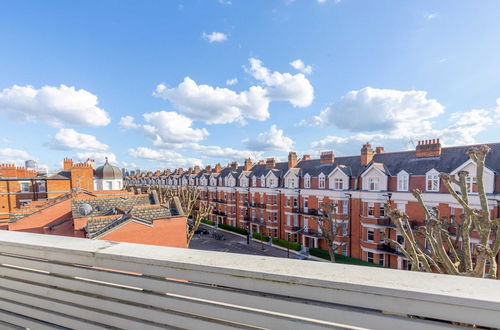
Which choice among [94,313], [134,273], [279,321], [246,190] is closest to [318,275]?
[279,321]

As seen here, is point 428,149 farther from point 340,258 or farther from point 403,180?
point 340,258

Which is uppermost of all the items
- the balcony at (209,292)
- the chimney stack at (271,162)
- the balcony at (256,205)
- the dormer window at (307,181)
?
the chimney stack at (271,162)

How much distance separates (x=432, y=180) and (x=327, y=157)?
994 cm

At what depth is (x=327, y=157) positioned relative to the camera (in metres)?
25.8

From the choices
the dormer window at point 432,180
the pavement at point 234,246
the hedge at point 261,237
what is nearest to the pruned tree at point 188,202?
the pavement at point 234,246

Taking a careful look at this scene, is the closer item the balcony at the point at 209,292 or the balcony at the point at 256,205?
the balcony at the point at 209,292

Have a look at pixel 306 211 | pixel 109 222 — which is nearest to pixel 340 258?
pixel 306 211

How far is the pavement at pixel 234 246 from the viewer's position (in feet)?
86.4

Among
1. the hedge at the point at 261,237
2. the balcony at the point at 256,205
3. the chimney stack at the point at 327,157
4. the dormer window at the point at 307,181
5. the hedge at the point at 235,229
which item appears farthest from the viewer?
the hedge at the point at 235,229

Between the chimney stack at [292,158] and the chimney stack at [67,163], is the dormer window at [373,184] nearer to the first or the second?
the chimney stack at [292,158]

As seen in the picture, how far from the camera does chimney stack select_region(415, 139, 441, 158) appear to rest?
1830cm

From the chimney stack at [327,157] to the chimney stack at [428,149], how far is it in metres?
7.91

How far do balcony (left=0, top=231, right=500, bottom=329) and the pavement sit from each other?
2415 cm

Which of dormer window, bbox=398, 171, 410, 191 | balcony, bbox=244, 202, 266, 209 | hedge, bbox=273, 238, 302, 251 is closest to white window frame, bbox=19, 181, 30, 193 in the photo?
balcony, bbox=244, 202, 266, 209
